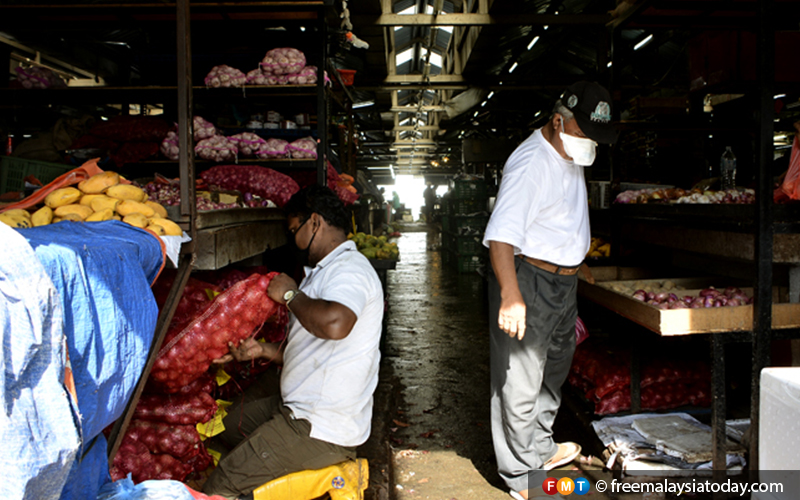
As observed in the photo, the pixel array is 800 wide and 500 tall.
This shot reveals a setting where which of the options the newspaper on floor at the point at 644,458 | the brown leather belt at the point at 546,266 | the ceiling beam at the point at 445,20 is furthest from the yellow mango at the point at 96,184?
the ceiling beam at the point at 445,20

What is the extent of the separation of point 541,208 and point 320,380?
1453mm

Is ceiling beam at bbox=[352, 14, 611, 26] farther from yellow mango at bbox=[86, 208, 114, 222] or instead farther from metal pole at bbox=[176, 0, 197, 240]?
yellow mango at bbox=[86, 208, 114, 222]

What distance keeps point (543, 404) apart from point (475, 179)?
8.79m

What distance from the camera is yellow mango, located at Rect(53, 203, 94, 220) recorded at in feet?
7.66

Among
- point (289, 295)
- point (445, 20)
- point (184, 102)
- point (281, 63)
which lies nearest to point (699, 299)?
point (289, 295)

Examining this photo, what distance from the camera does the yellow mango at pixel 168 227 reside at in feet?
7.90

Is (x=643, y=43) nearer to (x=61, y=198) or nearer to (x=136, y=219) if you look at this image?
(x=136, y=219)

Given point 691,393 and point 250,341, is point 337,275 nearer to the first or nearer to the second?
point 250,341

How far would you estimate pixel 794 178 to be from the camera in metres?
3.06

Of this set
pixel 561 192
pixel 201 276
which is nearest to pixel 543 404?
pixel 561 192

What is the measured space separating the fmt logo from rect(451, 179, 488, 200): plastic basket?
8.75 metres

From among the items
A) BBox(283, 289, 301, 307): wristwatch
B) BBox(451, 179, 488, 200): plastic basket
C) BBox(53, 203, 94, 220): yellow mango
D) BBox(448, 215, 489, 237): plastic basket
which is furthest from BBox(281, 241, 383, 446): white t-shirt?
BBox(451, 179, 488, 200): plastic basket

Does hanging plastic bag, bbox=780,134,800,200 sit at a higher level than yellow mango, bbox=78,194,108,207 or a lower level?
higher

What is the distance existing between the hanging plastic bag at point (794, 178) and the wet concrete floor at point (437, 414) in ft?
6.32
